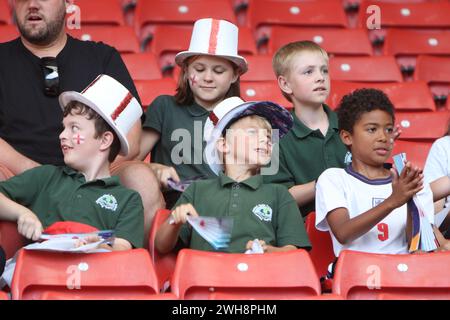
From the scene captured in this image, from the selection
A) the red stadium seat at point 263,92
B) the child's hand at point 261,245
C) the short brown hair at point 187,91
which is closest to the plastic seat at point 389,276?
the child's hand at point 261,245

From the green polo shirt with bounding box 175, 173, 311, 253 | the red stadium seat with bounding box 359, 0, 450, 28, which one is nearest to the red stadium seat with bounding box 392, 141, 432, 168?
the green polo shirt with bounding box 175, 173, 311, 253

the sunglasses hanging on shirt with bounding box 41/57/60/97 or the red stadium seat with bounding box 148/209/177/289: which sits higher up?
the sunglasses hanging on shirt with bounding box 41/57/60/97

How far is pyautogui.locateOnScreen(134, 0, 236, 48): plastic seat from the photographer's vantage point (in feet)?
18.4

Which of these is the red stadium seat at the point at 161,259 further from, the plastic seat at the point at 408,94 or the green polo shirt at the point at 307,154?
the plastic seat at the point at 408,94

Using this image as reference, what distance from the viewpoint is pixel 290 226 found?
11.4 ft

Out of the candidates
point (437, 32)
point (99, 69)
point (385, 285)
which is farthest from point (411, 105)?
point (385, 285)

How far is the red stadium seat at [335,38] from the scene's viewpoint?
5.53 m

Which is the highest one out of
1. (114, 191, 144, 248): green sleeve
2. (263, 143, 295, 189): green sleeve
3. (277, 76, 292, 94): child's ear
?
(277, 76, 292, 94): child's ear

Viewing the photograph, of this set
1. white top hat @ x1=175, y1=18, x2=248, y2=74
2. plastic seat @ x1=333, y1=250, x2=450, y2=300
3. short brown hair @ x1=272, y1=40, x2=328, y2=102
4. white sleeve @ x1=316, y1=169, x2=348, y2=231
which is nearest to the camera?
plastic seat @ x1=333, y1=250, x2=450, y2=300

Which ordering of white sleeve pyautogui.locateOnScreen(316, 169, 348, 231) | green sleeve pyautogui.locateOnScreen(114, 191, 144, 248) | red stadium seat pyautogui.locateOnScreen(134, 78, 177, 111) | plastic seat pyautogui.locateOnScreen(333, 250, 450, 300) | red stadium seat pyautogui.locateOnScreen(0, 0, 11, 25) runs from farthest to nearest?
red stadium seat pyautogui.locateOnScreen(0, 0, 11, 25) < red stadium seat pyautogui.locateOnScreen(134, 78, 177, 111) < white sleeve pyautogui.locateOnScreen(316, 169, 348, 231) < green sleeve pyautogui.locateOnScreen(114, 191, 144, 248) < plastic seat pyautogui.locateOnScreen(333, 250, 450, 300)

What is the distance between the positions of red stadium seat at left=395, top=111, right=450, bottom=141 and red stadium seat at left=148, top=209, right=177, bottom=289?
1855mm

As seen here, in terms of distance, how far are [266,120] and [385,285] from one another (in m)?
0.83

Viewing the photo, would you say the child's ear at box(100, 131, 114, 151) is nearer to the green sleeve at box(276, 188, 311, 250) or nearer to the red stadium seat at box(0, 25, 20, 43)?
the green sleeve at box(276, 188, 311, 250)
